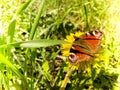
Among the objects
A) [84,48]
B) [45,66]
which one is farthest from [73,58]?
[45,66]

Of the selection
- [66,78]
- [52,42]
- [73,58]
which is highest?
[52,42]

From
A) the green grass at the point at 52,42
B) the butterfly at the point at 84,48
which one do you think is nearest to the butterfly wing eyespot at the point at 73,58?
the butterfly at the point at 84,48

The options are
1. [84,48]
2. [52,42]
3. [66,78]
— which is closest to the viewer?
[52,42]

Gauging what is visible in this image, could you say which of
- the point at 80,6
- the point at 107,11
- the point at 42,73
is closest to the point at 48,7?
the point at 80,6

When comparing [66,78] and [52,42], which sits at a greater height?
[52,42]

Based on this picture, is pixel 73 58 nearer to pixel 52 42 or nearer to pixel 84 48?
pixel 84 48

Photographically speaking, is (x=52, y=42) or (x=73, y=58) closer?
(x=52, y=42)

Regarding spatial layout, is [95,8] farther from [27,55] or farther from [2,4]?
[27,55]

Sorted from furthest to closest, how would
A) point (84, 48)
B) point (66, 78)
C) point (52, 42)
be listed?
point (66, 78)
point (84, 48)
point (52, 42)
